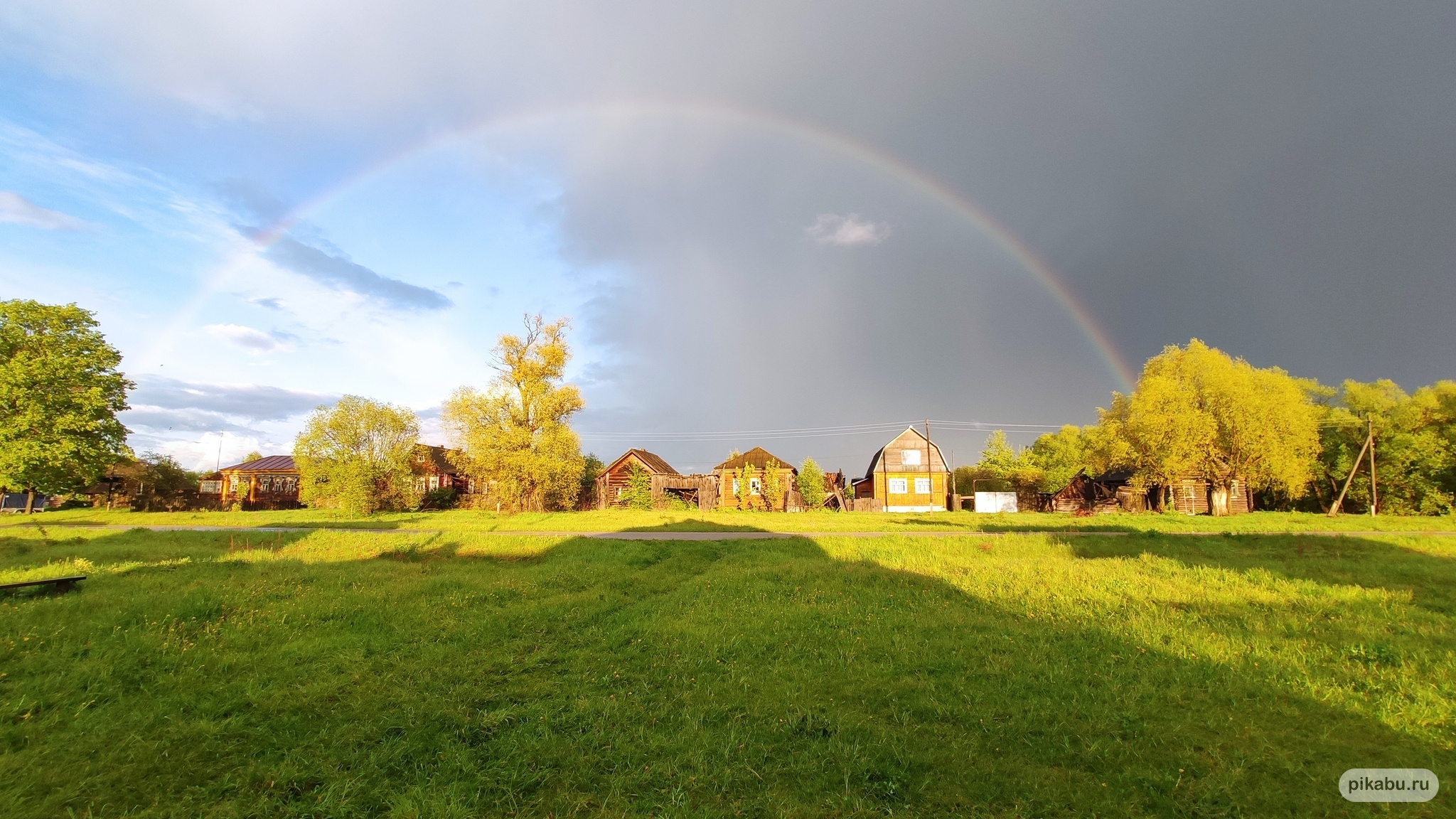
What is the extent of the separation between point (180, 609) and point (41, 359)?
3695 centimetres

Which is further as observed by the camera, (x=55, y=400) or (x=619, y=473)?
(x=619, y=473)

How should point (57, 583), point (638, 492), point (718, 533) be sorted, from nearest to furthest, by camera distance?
point (57, 583)
point (718, 533)
point (638, 492)

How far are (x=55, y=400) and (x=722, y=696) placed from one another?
1722 inches

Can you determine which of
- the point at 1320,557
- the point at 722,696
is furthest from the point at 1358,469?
the point at 722,696

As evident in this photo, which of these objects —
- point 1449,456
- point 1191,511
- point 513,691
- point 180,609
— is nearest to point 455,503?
point 180,609

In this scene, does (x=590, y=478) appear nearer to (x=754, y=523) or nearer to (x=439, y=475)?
(x=439, y=475)

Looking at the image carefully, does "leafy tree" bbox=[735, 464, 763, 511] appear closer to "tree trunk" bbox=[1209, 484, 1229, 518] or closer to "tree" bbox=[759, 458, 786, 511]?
"tree" bbox=[759, 458, 786, 511]

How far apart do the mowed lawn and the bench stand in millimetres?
274

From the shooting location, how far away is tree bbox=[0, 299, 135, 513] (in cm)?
3006

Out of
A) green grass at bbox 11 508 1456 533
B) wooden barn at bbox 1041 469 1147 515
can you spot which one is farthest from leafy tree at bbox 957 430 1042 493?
green grass at bbox 11 508 1456 533

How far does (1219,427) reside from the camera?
42.4m

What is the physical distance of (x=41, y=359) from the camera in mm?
31578

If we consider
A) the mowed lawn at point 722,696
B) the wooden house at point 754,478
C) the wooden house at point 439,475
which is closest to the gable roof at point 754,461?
the wooden house at point 754,478

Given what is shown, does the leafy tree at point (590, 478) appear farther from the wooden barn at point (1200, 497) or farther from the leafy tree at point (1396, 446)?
the leafy tree at point (1396, 446)
